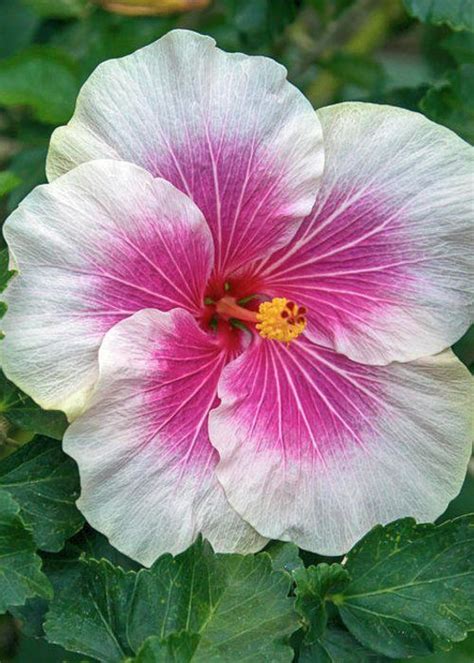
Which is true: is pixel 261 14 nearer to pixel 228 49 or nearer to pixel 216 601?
pixel 228 49

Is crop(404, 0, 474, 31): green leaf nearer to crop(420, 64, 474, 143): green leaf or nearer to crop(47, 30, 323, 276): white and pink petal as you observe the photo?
crop(420, 64, 474, 143): green leaf

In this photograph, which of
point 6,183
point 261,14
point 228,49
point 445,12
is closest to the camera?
point 6,183

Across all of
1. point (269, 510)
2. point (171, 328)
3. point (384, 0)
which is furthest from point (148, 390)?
point (384, 0)

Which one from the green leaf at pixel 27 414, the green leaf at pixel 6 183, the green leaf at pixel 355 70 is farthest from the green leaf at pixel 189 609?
the green leaf at pixel 355 70

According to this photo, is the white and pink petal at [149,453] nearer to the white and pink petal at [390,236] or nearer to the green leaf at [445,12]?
the white and pink petal at [390,236]

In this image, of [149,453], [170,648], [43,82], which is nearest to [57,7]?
[43,82]

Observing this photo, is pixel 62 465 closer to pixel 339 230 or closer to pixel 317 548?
pixel 317 548

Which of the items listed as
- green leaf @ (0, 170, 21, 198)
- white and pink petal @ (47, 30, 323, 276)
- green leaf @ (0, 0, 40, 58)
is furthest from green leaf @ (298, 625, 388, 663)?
green leaf @ (0, 0, 40, 58)
